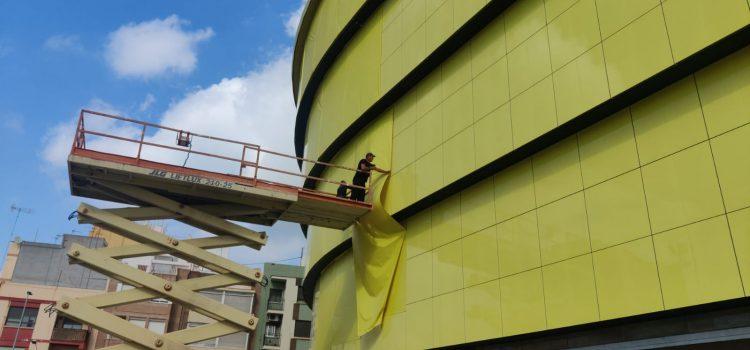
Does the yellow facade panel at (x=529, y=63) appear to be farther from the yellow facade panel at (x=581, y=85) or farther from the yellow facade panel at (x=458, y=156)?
the yellow facade panel at (x=458, y=156)

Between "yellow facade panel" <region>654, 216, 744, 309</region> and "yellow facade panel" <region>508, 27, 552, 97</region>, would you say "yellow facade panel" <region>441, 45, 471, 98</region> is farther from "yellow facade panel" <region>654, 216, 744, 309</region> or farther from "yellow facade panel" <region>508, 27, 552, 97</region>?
"yellow facade panel" <region>654, 216, 744, 309</region>

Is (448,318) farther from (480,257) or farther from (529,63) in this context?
(529,63)

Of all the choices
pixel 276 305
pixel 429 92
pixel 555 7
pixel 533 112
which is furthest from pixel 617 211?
pixel 276 305

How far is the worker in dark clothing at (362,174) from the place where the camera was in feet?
53.4

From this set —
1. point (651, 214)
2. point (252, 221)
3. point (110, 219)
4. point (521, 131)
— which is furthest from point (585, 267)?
point (110, 219)

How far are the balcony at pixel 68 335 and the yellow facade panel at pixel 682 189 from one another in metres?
47.9

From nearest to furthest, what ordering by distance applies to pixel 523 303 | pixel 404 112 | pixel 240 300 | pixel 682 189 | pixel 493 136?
pixel 682 189 → pixel 523 303 → pixel 493 136 → pixel 404 112 → pixel 240 300

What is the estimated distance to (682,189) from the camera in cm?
838

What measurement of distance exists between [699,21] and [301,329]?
53844mm

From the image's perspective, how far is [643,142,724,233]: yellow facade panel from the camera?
26.4ft

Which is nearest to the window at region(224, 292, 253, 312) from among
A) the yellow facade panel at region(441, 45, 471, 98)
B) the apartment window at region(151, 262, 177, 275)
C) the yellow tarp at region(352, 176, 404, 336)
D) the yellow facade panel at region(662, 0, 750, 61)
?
the apartment window at region(151, 262, 177, 275)

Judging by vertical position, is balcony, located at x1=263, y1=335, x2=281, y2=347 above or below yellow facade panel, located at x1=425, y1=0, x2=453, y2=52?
below

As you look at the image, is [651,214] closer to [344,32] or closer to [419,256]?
[419,256]

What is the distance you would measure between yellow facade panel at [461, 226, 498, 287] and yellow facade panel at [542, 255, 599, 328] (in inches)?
61.1
